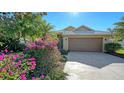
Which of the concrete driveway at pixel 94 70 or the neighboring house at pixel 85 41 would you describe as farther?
the neighboring house at pixel 85 41

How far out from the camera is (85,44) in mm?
18250

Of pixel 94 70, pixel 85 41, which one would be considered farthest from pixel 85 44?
pixel 94 70

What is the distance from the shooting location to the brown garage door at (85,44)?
18.1 m

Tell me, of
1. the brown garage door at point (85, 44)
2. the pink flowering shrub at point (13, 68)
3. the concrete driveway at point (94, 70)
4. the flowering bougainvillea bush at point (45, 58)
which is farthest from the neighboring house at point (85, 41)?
the pink flowering shrub at point (13, 68)

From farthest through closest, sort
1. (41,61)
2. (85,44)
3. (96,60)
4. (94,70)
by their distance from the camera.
Result: (85,44) < (96,60) < (94,70) < (41,61)

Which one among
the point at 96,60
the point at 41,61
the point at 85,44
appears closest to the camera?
the point at 41,61

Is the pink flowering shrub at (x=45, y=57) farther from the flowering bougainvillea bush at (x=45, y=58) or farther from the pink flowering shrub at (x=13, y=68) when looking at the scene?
the pink flowering shrub at (x=13, y=68)

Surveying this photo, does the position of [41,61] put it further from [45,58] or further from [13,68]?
[13,68]

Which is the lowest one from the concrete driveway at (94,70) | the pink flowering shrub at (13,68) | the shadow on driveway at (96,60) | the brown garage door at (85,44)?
the concrete driveway at (94,70)

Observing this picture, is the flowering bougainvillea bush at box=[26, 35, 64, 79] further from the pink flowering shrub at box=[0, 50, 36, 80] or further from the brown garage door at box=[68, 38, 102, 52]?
the brown garage door at box=[68, 38, 102, 52]

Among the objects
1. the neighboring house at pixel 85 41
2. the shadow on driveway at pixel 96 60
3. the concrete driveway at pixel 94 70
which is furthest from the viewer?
the neighboring house at pixel 85 41

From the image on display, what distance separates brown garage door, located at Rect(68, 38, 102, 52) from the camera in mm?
18141
